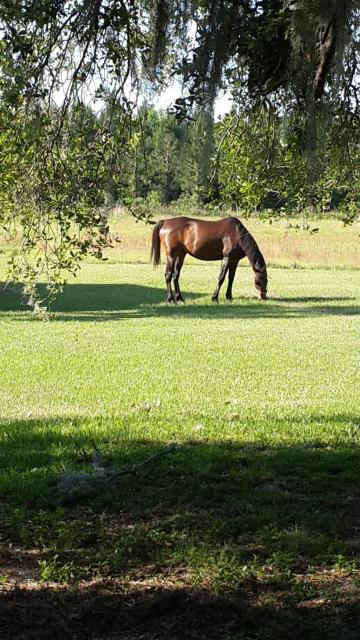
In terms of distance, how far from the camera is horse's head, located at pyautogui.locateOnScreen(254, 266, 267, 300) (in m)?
22.5

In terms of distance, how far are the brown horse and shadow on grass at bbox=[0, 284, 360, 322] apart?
669 millimetres

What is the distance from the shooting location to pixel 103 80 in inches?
221

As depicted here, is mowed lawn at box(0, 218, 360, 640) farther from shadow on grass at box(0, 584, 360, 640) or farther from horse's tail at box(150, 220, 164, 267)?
horse's tail at box(150, 220, 164, 267)

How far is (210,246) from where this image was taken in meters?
23.6

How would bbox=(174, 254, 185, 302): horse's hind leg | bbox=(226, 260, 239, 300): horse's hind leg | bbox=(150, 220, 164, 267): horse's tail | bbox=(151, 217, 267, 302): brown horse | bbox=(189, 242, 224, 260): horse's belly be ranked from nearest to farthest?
1. bbox=(151, 217, 267, 302): brown horse
2. bbox=(226, 260, 239, 300): horse's hind leg
3. bbox=(174, 254, 185, 302): horse's hind leg
4. bbox=(189, 242, 224, 260): horse's belly
5. bbox=(150, 220, 164, 267): horse's tail

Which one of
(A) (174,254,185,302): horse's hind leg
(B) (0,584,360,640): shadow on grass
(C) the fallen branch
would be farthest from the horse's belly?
(B) (0,584,360,640): shadow on grass

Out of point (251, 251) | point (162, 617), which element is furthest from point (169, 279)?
point (162, 617)

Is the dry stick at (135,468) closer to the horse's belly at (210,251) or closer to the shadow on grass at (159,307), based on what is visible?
the shadow on grass at (159,307)

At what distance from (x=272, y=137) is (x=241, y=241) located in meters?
17.3

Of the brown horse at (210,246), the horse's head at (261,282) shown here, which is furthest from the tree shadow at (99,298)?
the horse's head at (261,282)

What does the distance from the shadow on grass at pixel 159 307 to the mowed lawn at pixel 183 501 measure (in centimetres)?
801

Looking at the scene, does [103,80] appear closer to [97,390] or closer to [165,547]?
[165,547]

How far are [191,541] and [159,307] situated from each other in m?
18.2

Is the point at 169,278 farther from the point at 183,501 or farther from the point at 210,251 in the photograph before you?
the point at 183,501
